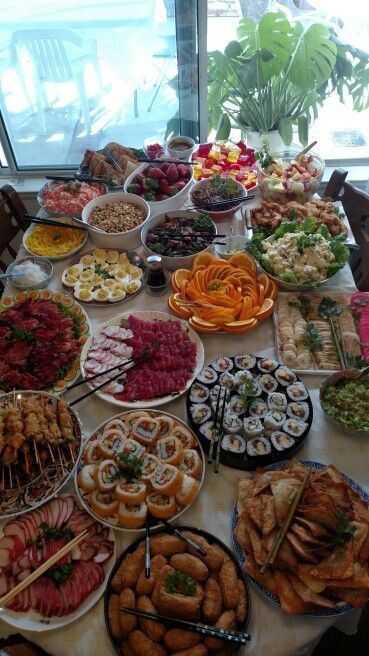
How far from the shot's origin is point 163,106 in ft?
12.5

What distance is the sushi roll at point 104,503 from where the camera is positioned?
1642 mm

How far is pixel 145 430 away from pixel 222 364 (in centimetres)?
47

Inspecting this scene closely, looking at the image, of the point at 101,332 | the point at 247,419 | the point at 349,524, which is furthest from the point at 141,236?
the point at 349,524

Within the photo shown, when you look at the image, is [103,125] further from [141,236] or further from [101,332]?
[101,332]

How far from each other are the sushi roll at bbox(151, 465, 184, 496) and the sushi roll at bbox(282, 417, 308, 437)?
1.53 ft

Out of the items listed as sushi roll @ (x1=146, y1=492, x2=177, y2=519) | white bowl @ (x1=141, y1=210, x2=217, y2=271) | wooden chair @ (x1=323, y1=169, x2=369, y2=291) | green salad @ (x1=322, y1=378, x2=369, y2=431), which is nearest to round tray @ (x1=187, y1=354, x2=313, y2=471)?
green salad @ (x1=322, y1=378, x2=369, y2=431)

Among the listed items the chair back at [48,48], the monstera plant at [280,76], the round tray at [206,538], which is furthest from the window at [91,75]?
the round tray at [206,538]

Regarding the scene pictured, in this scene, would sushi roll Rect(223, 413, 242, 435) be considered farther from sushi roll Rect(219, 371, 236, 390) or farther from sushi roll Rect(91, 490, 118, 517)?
sushi roll Rect(91, 490, 118, 517)

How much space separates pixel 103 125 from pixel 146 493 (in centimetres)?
331

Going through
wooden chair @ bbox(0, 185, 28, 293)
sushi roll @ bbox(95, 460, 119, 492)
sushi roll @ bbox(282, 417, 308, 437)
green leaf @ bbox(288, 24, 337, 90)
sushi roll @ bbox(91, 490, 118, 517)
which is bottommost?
wooden chair @ bbox(0, 185, 28, 293)

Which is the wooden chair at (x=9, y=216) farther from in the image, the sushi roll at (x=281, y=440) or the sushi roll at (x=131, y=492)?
the sushi roll at (x=281, y=440)

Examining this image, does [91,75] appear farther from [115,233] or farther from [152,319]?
[152,319]

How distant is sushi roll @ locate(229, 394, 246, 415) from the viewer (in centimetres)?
190

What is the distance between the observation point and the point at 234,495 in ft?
5.80
